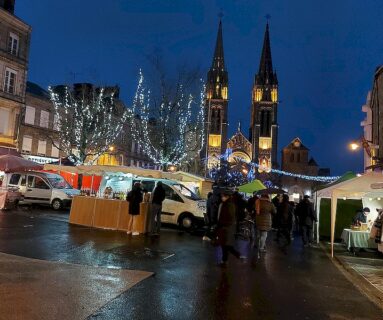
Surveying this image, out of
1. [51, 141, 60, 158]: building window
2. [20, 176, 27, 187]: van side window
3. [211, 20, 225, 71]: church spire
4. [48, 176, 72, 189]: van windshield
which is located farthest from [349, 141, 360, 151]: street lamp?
[211, 20, 225, 71]: church spire

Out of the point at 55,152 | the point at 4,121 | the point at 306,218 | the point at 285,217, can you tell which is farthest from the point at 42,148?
the point at 306,218

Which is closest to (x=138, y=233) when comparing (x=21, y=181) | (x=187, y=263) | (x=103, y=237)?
(x=103, y=237)

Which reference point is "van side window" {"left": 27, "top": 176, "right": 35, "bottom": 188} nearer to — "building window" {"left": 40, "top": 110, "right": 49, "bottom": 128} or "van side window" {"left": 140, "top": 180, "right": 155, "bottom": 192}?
"van side window" {"left": 140, "top": 180, "right": 155, "bottom": 192}

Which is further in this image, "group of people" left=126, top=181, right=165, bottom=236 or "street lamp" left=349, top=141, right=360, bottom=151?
"street lamp" left=349, top=141, right=360, bottom=151

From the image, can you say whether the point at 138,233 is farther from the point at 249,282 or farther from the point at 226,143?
the point at 226,143

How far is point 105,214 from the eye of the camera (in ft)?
51.4

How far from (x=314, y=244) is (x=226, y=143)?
72872 millimetres

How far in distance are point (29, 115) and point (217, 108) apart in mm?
54665

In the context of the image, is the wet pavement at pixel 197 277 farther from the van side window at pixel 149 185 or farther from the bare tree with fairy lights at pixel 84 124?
the bare tree with fairy lights at pixel 84 124

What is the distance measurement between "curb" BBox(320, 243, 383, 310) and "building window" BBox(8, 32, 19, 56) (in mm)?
30225

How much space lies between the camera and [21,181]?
22.6 m

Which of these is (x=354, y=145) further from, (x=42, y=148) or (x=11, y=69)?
(x=42, y=148)

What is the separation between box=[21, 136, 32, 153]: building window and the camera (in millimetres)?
39062

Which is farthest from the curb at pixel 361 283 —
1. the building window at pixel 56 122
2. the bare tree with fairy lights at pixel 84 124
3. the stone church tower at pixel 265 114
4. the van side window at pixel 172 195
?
the stone church tower at pixel 265 114
